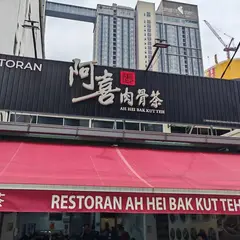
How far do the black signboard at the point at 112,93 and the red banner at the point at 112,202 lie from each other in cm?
379

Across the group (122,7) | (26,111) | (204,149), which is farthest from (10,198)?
(122,7)

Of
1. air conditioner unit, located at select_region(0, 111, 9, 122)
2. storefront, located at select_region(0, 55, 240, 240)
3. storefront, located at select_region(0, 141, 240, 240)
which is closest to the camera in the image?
storefront, located at select_region(0, 141, 240, 240)

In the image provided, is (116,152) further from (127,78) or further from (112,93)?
(127,78)

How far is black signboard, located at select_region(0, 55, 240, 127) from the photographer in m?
8.39

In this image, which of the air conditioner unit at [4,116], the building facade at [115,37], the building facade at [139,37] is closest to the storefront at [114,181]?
the air conditioner unit at [4,116]

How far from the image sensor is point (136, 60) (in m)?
113

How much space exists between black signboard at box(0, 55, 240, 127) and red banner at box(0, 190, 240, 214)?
3.79 metres

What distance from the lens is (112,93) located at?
349 inches

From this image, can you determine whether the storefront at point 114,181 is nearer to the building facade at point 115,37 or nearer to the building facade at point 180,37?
the building facade at point 180,37

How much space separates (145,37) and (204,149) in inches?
4319

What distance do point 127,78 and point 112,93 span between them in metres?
0.72

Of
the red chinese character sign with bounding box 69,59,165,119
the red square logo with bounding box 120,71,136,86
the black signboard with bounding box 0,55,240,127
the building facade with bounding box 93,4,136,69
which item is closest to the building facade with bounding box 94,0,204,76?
the building facade with bounding box 93,4,136,69

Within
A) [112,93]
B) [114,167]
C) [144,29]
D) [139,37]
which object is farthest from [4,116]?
[144,29]

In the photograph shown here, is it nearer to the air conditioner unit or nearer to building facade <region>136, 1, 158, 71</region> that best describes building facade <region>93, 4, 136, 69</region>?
building facade <region>136, 1, 158, 71</region>
